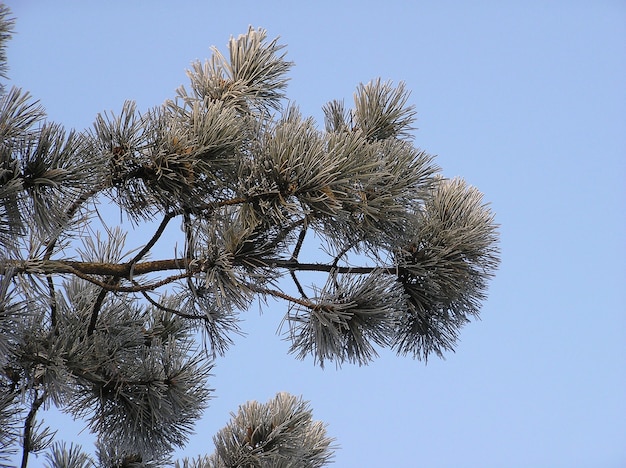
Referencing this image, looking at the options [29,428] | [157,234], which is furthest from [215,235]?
[29,428]

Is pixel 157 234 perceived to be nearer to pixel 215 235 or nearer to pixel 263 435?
pixel 215 235

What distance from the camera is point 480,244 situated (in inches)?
53.9

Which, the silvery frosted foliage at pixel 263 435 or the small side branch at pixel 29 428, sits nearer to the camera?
the small side branch at pixel 29 428

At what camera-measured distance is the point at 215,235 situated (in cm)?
120

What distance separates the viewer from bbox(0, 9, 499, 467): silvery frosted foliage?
3.76ft

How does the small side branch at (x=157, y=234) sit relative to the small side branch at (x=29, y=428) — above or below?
above

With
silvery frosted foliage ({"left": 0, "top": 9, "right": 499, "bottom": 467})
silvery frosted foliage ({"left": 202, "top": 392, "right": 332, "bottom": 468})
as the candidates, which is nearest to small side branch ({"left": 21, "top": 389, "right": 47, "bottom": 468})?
silvery frosted foliage ({"left": 0, "top": 9, "right": 499, "bottom": 467})

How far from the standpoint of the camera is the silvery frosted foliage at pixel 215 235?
1146 millimetres

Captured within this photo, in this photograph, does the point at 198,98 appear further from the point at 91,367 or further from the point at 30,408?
the point at 30,408

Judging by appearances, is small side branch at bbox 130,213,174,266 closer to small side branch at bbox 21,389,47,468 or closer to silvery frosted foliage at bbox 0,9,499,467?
silvery frosted foliage at bbox 0,9,499,467

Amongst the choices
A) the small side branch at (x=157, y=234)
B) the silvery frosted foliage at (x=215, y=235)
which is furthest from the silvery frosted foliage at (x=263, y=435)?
the small side branch at (x=157, y=234)

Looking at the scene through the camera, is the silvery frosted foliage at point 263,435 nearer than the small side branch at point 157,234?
No

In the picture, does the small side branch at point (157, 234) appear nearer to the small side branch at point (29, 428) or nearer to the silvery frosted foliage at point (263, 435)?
the small side branch at point (29, 428)

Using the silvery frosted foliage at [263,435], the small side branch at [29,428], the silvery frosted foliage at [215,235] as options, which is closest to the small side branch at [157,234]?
the silvery frosted foliage at [215,235]
